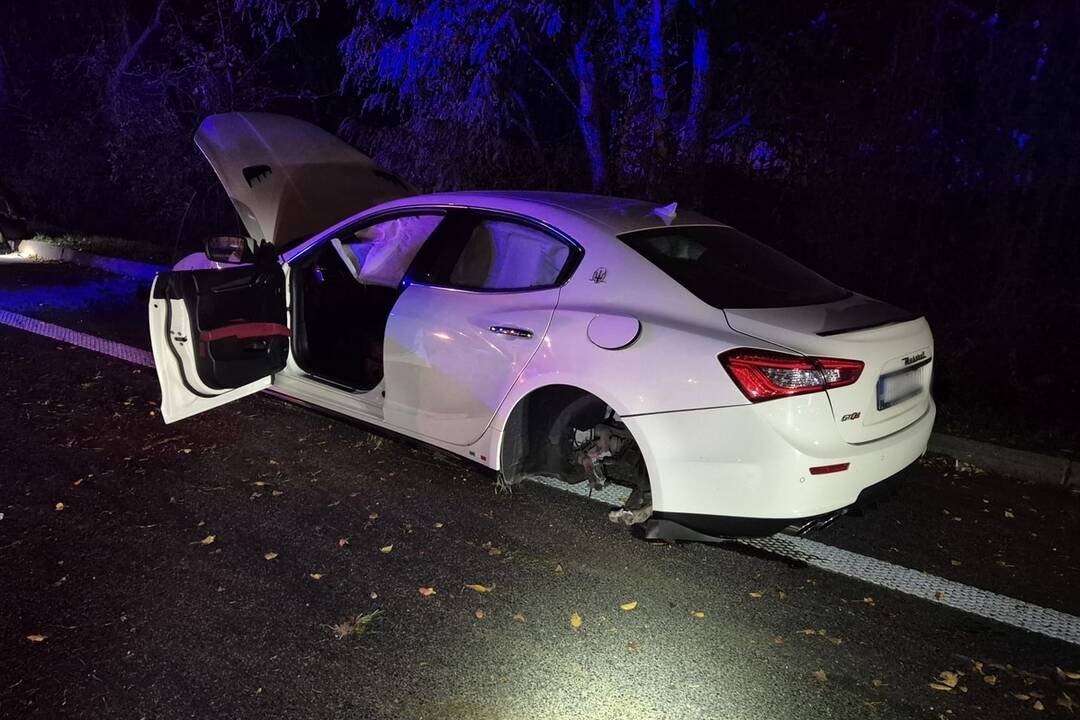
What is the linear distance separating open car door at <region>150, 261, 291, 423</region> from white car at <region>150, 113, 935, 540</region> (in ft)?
0.03

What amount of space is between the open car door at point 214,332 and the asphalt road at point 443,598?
40 centimetres

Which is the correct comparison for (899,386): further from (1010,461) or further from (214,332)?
(214,332)

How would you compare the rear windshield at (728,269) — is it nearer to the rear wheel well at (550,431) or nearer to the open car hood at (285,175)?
the rear wheel well at (550,431)

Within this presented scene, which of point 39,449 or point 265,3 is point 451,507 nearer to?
point 39,449

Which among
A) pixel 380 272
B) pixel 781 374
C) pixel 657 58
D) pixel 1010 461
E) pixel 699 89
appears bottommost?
pixel 1010 461

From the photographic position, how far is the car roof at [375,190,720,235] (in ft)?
12.2

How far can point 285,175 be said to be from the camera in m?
5.43

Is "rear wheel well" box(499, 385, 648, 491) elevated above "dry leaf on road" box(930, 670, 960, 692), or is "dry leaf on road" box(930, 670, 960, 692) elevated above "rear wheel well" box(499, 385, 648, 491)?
"rear wheel well" box(499, 385, 648, 491)

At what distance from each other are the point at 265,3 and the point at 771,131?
7.00 meters

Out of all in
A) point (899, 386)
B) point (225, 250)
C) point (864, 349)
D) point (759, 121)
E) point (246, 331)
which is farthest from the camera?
point (759, 121)

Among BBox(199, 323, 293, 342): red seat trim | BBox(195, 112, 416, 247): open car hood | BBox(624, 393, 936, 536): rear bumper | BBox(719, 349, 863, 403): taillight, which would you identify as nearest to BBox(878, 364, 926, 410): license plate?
BBox(624, 393, 936, 536): rear bumper

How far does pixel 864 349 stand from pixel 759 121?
16.8 feet

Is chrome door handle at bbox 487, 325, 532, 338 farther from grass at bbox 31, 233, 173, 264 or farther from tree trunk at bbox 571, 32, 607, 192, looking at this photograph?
grass at bbox 31, 233, 173, 264

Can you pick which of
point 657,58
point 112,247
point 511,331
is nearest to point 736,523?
point 511,331
